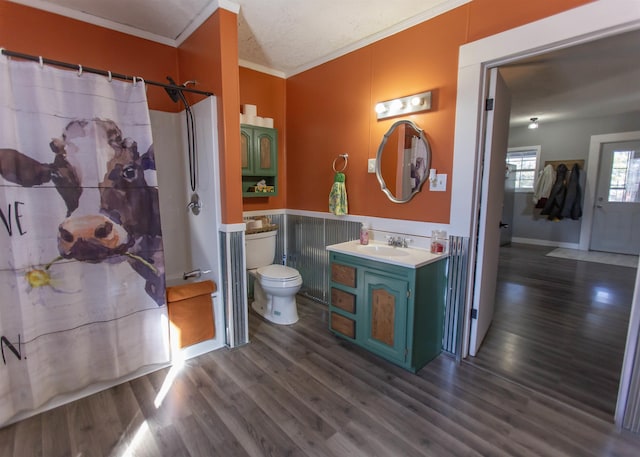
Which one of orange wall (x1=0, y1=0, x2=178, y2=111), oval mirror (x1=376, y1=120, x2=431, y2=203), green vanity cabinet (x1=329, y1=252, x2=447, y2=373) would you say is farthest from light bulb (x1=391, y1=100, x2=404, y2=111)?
orange wall (x1=0, y1=0, x2=178, y2=111)

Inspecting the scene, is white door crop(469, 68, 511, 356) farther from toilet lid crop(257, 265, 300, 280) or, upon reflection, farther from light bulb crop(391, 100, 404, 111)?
toilet lid crop(257, 265, 300, 280)

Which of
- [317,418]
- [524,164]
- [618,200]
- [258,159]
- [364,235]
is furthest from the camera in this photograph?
[524,164]

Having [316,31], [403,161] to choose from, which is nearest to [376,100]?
[403,161]

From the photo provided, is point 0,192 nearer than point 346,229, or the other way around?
point 0,192

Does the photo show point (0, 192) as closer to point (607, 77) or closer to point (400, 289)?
point (400, 289)

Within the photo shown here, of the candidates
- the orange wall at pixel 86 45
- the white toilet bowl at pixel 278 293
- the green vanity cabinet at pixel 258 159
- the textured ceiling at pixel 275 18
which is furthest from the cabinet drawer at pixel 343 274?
the orange wall at pixel 86 45

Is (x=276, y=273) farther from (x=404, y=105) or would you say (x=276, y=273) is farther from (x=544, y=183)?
(x=544, y=183)

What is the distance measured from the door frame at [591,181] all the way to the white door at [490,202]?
445cm

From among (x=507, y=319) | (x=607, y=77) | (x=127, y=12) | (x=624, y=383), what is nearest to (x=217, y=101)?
(x=127, y=12)

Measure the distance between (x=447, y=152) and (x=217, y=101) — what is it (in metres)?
1.69

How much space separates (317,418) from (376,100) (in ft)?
7.81

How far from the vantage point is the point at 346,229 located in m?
3.00

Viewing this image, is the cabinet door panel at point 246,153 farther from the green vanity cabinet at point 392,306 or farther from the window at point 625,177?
the window at point 625,177

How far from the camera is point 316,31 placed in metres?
2.54
